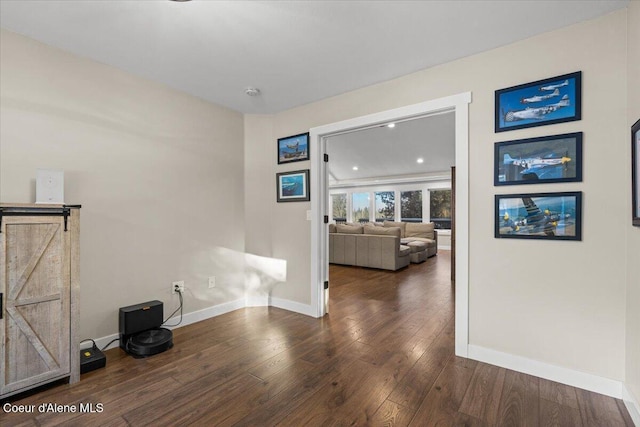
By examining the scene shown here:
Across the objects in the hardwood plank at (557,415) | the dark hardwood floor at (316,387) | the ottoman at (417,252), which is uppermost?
the ottoman at (417,252)

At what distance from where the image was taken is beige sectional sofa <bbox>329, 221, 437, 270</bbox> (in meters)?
5.85

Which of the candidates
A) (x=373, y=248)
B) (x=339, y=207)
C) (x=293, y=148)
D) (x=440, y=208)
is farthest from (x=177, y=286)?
(x=339, y=207)

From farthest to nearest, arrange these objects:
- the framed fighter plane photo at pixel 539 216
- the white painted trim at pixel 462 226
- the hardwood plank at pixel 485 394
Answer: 1. the white painted trim at pixel 462 226
2. the framed fighter plane photo at pixel 539 216
3. the hardwood plank at pixel 485 394

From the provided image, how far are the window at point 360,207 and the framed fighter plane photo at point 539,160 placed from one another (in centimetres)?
880

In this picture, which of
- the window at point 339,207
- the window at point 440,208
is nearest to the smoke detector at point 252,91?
the window at point 440,208

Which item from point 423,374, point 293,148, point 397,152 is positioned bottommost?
point 423,374

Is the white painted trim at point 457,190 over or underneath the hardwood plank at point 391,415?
over

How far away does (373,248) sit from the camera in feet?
19.8

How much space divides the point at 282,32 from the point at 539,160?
2.01 meters

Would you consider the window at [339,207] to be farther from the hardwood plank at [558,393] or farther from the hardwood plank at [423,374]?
the hardwood plank at [558,393]

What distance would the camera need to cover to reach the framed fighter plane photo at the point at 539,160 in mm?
1972

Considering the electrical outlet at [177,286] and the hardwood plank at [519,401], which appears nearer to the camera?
the hardwood plank at [519,401]

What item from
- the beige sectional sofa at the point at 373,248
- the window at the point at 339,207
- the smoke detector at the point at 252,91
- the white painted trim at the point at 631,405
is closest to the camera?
the white painted trim at the point at 631,405

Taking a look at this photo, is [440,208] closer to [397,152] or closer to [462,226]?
[397,152]
